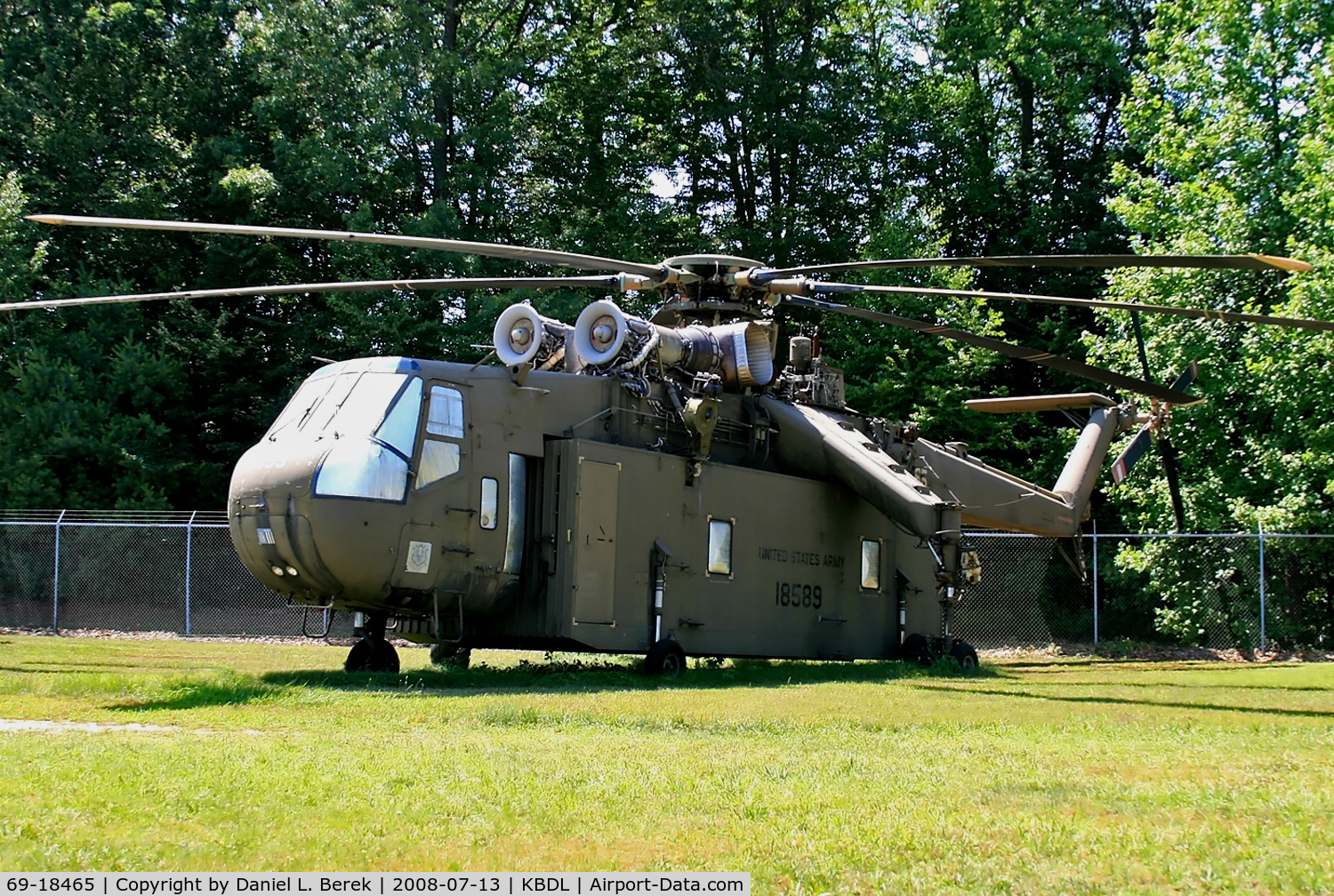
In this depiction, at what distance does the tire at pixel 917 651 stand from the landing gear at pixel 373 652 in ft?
24.9

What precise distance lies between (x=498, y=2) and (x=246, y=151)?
28.0 feet

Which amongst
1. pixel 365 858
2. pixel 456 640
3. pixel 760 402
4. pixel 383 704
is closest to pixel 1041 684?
pixel 760 402

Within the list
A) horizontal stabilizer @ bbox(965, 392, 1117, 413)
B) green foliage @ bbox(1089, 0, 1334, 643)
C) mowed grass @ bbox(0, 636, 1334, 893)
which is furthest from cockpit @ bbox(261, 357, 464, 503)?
green foliage @ bbox(1089, 0, 1334, 643)

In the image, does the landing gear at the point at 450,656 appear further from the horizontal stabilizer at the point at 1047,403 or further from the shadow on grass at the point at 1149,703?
the horizontal stabilizer at the point at 1047,403

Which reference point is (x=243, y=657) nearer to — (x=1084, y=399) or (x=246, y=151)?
(x=1084, y=399)

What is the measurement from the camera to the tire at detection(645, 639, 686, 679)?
15.1m

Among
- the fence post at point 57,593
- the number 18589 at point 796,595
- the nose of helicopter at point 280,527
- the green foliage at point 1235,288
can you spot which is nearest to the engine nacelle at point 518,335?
the nose of helicopter at point 280,527

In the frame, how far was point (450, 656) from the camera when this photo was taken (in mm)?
16234

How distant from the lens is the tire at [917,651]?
61.8ft

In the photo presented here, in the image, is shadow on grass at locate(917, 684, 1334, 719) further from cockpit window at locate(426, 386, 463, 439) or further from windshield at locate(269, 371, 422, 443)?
windshield at locate(269, 371, 422, 443)

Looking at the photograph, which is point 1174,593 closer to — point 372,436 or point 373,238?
point 372,436

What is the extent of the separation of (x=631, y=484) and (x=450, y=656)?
123 inches

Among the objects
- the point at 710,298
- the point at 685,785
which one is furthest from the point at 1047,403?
the point at 685,785

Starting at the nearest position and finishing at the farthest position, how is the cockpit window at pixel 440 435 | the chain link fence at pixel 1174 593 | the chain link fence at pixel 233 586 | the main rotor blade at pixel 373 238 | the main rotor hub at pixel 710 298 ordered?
the main rotor blade at pixel 373 238, the cockpit window at pixel 440 435, the main rotor hub at pixel 710 298, the chain link fence at pixel 1174 593, the chain link fence at pixel 233 586
